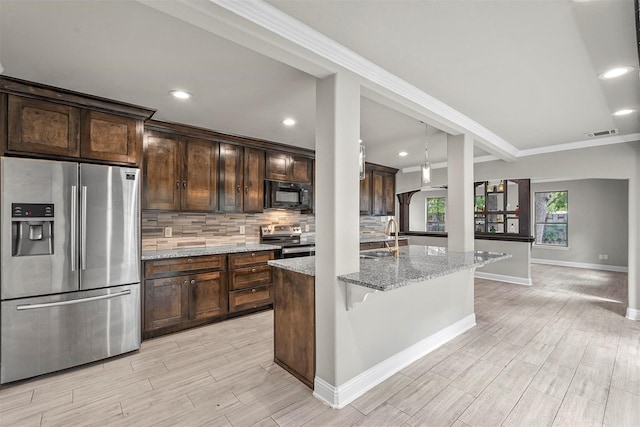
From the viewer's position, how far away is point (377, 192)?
6.37 metres

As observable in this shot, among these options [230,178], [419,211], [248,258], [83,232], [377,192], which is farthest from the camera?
[419,211]

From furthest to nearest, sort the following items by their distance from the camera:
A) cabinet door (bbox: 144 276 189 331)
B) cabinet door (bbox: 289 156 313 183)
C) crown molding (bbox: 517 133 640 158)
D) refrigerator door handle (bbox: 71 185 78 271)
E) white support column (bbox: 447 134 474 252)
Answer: cabinet door (bbox: 289 156 313 183) < crown molding (bbox: 517 133 640 158) < white support column (bbox: 447 134 474 252) < cabinet door (bbox: 144 276 189 331) < refrigerator door handle (bbox: 71 185 78 271)

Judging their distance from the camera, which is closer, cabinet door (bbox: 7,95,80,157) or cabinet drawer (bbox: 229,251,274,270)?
cabinet door (bbox: 7,95,80,157)

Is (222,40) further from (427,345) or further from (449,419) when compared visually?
(427,345)

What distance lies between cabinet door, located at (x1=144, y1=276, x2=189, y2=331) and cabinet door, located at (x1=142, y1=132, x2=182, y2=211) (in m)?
0.84

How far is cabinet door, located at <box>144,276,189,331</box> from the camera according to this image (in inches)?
124

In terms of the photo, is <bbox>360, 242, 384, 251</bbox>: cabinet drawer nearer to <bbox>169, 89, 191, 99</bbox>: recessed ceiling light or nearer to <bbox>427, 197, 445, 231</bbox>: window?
<bbox>169, 89, 191, 99</bbox>: recessed ceiling light

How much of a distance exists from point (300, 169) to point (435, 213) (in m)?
6.82

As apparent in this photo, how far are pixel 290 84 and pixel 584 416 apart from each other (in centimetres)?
311

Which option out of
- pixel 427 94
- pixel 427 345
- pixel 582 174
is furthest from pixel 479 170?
pixel 427 345

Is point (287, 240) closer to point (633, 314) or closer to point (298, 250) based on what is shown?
point (298, 250)

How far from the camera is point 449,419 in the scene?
1.93 meters

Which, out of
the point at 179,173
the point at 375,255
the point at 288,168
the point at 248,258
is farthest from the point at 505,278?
the point at 179,173

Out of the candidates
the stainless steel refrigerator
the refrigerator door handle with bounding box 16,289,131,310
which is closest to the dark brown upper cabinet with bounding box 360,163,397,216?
the stainless steel refrigerator
